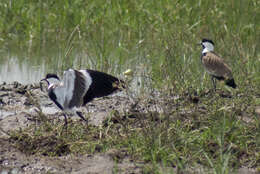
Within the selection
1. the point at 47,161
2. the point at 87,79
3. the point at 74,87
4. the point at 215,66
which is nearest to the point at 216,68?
the point at 215,66

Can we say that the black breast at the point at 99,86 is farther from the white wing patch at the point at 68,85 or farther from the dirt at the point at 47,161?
the dirt at the point at 47,161

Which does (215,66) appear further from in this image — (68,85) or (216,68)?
(68,85)

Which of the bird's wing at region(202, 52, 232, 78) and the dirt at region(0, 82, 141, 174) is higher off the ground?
the bird's wing at region(202, 52, 232, 78)

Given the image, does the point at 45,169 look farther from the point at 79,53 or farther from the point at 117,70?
the point at 79,53

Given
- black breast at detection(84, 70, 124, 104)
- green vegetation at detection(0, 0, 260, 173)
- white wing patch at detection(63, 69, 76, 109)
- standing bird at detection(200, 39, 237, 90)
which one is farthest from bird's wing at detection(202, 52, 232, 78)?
white wing patch at detection(63, 69, 76, 109)

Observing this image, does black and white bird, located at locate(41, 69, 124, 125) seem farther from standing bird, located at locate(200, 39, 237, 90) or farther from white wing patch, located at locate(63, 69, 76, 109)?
standing bird, located at locate(200, 39, 237, 90)

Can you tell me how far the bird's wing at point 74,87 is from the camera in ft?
16.0

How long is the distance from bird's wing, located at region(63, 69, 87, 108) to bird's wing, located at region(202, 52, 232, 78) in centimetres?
182

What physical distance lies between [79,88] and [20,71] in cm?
321

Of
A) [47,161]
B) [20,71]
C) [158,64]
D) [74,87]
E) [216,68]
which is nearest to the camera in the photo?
[47,161]

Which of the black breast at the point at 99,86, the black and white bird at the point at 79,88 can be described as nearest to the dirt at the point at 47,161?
the black and white bird at the point at 79,88

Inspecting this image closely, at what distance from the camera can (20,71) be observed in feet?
26.1

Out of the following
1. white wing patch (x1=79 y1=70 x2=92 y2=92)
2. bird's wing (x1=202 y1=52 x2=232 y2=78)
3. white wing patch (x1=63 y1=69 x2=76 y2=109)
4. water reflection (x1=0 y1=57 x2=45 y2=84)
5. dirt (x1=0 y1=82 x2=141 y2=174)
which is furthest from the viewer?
water reflection (x1=0 y1=57 x2=45 y2=84)

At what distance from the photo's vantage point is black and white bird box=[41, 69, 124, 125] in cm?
492
